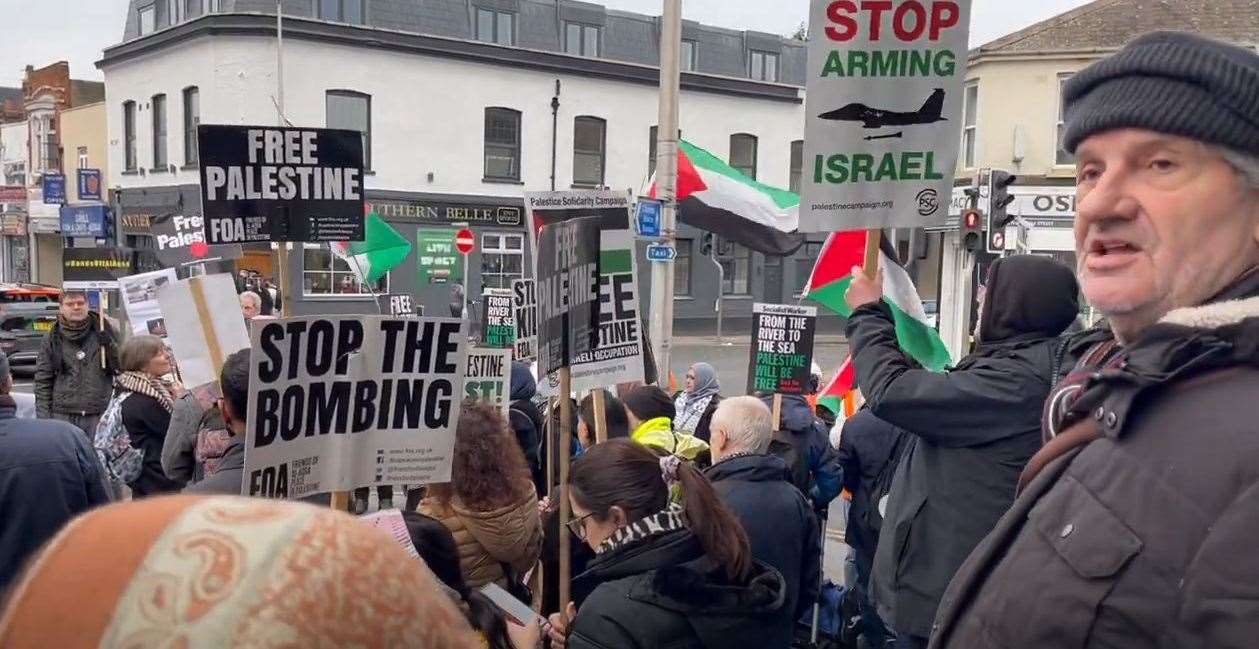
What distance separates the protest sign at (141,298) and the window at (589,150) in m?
23.9

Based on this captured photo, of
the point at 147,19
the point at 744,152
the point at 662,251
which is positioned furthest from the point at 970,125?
the point at 147,19

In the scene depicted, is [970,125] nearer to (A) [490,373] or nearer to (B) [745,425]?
(A) [490,373]

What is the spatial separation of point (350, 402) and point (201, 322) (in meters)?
2.13

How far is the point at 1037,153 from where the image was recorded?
24344 millimetres

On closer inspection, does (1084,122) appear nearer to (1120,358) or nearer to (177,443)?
(1120,358)

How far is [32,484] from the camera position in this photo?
Result: 3.87 meters

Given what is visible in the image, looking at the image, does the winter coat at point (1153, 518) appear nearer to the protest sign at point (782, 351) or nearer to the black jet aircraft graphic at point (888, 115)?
the black jet aircraft graphic at point (888, 115)

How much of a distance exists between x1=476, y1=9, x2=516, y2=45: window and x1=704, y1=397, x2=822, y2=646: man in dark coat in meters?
28.4

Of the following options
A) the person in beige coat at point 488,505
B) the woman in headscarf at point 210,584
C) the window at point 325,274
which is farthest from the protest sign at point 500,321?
the window at point 325,274

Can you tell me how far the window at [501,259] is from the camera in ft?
98.9

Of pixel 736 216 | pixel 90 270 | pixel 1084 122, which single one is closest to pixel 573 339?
pixel 1084 122

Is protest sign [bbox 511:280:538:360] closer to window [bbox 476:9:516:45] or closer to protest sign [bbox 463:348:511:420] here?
protest sign [bbox 463:348:511:420]

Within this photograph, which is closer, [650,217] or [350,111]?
[650,217]

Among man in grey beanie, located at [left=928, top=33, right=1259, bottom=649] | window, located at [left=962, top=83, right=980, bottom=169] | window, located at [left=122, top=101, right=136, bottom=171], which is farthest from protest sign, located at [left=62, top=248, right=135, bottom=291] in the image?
window, located at [left=122, top=101, right=136, bottom=171]
